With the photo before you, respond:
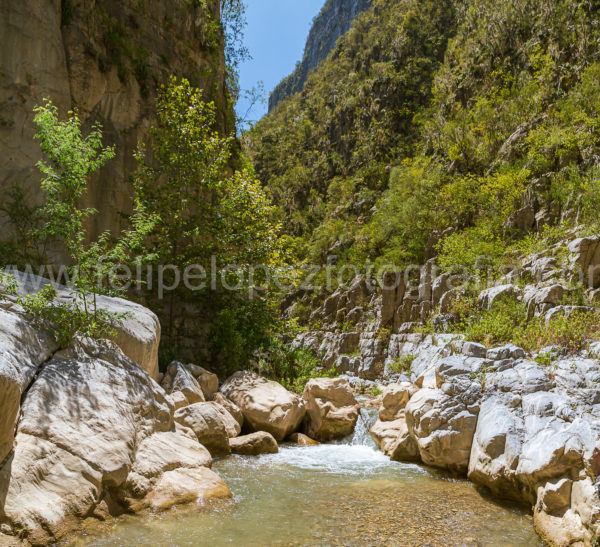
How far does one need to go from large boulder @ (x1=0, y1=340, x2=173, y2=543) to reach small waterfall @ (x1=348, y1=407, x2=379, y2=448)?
4.10 m

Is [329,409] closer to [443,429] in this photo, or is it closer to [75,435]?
[443,429]

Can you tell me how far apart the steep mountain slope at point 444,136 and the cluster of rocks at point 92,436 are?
11.7 metres

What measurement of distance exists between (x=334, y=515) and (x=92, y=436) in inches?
111

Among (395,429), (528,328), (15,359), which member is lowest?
(395,429)

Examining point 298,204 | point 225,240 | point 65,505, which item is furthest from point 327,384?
point 298,204

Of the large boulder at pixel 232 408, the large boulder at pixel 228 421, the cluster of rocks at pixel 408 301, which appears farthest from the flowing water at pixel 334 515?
the cluster of rocks at pixel 408 301

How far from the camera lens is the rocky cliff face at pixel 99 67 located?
33.7 feet

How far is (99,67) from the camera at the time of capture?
11.9 m

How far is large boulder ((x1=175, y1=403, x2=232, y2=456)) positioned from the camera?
22.8 ft

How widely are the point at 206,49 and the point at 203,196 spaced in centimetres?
591

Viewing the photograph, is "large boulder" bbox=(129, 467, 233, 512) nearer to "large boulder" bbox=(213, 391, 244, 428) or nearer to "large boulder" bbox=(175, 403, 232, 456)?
"large boulder" bbox=(175, 403, 232, 456)

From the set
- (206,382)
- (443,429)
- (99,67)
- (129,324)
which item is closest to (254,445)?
(206,382)

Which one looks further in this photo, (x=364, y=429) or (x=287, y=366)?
(x=287, y=366)

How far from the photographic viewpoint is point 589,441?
15.2 feet
